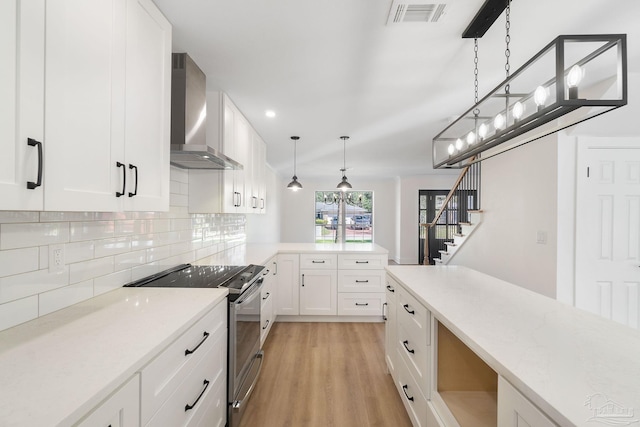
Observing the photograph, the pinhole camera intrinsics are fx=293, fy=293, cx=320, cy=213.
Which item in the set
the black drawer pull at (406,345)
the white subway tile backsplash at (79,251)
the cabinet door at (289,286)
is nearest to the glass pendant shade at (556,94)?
the black drawer pull at (406,345)

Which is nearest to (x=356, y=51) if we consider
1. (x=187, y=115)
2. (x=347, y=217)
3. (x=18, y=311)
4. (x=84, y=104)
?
(x=187, y=115)

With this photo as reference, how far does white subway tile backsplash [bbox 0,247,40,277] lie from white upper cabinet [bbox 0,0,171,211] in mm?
361

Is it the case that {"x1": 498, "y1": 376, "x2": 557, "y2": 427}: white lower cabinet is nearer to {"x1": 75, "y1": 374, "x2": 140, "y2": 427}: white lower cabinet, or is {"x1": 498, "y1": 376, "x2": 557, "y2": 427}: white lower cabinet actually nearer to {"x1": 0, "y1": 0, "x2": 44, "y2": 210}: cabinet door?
{"x1": 75, "y1": 374, "x2": 140, "y2": 427}: white lower cabinet

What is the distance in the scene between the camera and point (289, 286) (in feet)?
11.9

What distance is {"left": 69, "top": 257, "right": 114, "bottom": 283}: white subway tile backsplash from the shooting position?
1.36m

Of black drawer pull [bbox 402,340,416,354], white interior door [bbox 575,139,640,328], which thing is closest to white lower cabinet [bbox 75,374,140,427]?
black drawer pull [bbox 402,340,416,354]

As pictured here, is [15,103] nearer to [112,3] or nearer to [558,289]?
[112,3]

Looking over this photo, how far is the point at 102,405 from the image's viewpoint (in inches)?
29.6

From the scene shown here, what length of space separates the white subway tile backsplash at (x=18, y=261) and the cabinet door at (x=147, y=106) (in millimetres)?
379

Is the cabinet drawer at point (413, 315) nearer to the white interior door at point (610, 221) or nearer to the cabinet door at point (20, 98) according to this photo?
the cabinet door at point (20, 98)

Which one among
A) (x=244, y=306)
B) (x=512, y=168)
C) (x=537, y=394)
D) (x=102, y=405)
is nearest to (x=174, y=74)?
(x=244, y=306)

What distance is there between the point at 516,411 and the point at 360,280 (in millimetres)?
2791

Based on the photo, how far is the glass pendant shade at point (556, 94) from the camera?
1.11m

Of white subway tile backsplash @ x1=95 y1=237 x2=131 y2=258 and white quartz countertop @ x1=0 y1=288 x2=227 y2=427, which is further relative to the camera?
white subway tile backsplash @ x1=95 y1=237 x2=131 y2=258
